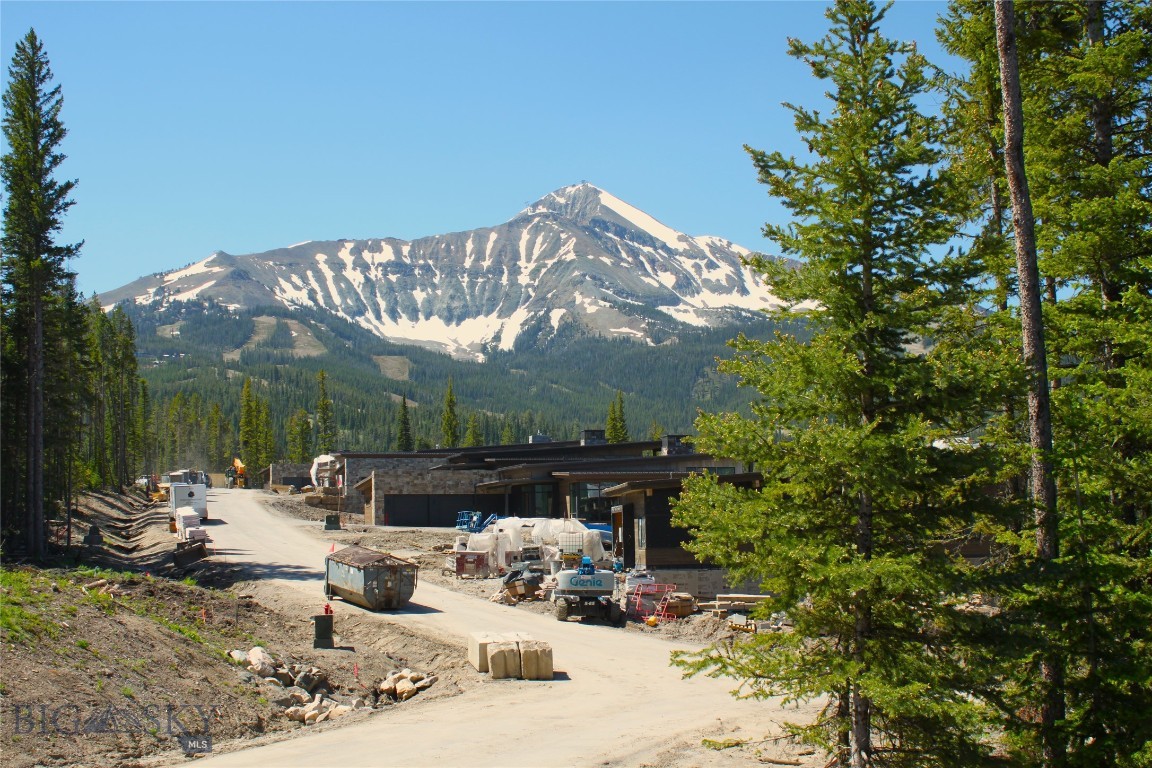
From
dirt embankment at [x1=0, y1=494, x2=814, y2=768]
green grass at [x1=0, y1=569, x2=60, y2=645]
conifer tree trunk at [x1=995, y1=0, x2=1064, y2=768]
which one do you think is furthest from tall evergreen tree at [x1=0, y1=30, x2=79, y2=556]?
conifer tree trunk at [x1=995, y1=0, x2=1064, y2=768]

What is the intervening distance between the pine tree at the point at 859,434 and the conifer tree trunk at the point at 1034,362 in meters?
1.25

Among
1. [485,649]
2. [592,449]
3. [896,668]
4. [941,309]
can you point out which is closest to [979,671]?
[896,668]

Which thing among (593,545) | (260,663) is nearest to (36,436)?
(260,663)

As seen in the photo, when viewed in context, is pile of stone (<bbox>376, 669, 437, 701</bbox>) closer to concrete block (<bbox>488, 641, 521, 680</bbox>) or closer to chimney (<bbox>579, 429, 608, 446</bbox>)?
concrete block (<bbox>488, 641, 521, 680</bbox>)

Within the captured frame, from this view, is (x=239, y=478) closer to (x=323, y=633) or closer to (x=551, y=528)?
(x=551, y=528)

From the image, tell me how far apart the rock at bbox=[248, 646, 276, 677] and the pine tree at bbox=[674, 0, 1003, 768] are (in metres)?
11.2

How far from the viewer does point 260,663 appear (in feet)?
67.2

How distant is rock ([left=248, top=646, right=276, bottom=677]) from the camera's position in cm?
2025

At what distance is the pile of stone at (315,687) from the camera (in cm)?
1864

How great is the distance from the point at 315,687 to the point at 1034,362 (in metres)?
15.7

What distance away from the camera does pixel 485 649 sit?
73.4 feet

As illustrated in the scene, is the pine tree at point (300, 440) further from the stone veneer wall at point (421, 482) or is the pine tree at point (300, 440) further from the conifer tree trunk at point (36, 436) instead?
the conifer tree trunk at point (36, 436)

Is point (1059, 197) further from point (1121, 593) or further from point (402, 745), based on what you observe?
point (402, 745)

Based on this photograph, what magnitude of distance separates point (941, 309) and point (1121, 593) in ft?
16.3
